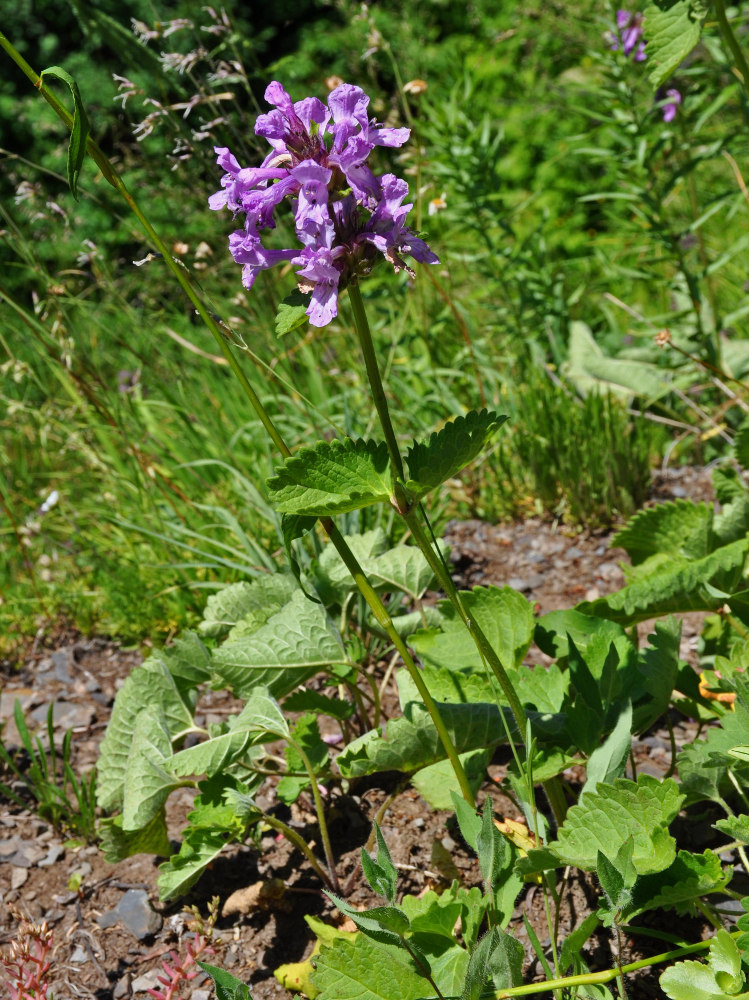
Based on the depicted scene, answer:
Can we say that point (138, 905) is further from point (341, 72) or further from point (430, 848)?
point (341, 72)

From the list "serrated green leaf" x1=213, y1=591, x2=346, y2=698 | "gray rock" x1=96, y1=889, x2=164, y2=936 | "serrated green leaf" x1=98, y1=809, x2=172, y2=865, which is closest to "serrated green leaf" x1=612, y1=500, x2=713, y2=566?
"serrated green leaf" x1=213, y1=591, x2=346, y2=698

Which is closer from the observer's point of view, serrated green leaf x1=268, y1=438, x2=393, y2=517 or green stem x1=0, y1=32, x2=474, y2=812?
serrated green leaf x1=268, y1=438, x2=393, y2=517

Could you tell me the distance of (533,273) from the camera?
310 cm

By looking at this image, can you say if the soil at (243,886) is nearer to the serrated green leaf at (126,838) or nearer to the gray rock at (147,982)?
the gray rock at (147,982)

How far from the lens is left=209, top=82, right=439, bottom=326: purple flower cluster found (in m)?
1.00

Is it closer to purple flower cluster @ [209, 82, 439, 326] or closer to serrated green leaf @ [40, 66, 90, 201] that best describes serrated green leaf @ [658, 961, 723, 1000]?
purple flower cluster @ [209, 82, 439, 326]

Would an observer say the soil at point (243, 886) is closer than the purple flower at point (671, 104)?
Yes

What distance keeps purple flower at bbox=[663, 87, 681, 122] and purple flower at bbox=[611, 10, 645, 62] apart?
6.9 inches

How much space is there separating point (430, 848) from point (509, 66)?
20.2 ft

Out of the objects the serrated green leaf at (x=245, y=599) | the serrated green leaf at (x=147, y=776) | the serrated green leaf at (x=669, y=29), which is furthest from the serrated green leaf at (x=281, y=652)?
the serrated green leaf at (x=669, y=29)

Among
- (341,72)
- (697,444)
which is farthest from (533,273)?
(341,72)

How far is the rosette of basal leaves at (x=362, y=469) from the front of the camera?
41.0 inches

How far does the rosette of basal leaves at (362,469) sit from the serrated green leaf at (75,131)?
17.7 inches

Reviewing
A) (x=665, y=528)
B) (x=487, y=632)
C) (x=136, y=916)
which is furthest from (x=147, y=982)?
(x=665, y=528)
